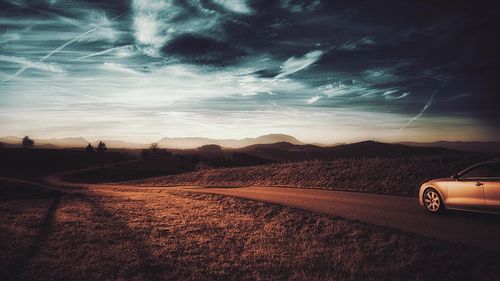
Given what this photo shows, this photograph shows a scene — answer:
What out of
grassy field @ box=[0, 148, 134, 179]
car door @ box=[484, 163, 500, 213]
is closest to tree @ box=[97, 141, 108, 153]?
grassy field @ box=[0, 148, 134, 179]

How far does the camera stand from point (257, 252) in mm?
8469

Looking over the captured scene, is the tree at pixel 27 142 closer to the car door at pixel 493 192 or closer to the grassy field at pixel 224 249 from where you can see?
the grassy field at pixel 224 249

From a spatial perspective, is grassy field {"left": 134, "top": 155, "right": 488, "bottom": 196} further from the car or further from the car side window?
the car side window

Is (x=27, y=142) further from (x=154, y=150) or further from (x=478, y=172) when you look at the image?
(x=478, y=172)

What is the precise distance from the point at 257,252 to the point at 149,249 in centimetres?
299

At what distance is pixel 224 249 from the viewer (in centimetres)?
888

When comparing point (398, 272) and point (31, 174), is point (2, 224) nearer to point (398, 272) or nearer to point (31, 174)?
point (398, 272)

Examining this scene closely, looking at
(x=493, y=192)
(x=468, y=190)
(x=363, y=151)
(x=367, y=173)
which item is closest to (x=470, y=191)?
(x=468, y=190)

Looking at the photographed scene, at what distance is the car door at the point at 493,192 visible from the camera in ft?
27.5

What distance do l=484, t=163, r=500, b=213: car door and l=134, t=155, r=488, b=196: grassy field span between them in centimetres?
578

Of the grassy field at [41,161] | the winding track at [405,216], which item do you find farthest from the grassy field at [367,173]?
the grassy field at [41,161]

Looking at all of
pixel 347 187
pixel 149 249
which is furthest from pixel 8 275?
pixel 347 187

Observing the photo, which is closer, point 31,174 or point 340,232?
point 340,232

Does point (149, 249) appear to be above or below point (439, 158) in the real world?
below
